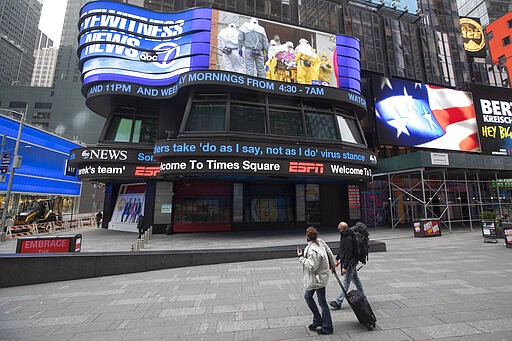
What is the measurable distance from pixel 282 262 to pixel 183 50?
16875 mm

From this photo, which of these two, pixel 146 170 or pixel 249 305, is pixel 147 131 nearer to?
pixel 146 170

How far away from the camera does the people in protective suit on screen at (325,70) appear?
20.6 metres

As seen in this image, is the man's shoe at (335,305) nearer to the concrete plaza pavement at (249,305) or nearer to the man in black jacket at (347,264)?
the man in black jacket at (347,264)

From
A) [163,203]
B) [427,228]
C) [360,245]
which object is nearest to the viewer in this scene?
[360,245]

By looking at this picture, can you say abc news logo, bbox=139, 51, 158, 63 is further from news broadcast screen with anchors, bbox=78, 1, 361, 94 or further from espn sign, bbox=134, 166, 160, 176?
espn sign, bbox=134, 166, 160, 176

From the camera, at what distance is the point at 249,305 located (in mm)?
5828

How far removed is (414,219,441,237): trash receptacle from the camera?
1692 cm

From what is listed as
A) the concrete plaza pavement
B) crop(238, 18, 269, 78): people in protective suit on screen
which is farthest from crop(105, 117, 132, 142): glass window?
the concrete plaza pavement

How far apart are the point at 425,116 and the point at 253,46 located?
21463mm

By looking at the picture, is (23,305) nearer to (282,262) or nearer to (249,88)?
(282,262)

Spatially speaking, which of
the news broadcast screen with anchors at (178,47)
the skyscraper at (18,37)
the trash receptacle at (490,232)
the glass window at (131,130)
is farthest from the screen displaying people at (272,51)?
the skyscraper at (18,37)

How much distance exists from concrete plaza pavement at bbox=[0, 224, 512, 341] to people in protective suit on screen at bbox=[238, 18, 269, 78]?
48.6ft

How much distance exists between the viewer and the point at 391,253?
11.8m

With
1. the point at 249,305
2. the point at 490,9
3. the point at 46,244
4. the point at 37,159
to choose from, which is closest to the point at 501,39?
the point at 490,9
